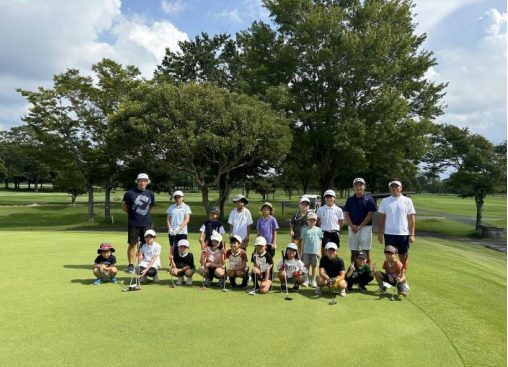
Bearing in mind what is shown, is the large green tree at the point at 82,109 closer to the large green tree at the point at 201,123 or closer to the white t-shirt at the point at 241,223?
the large green tree at the point at 201,123

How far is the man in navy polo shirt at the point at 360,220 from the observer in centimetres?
834

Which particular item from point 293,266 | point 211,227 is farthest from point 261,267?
point 211,227

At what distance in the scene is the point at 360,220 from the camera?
8.41m

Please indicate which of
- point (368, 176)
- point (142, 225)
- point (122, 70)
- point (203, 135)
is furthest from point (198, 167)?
point (368, 176)

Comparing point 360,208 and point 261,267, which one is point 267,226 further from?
point 360,208

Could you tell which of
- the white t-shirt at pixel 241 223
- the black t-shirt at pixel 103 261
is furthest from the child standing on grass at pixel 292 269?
the black t-shirt at pixel 103 261

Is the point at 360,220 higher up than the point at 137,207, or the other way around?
the point at 137,207

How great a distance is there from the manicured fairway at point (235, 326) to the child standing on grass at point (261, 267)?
0.35 metres

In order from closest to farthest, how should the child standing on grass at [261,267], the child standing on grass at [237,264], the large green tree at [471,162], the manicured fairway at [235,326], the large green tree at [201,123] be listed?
1. the manicured fairway at [235,326]
2. the child standing on grass at [261,267]
3. the child standing on grass at [237,264]
4. the large green tree at [201,123]
5. the large green tree at [471,162]

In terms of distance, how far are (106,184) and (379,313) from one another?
32.5 meters

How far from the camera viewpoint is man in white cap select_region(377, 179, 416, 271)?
7.83 m

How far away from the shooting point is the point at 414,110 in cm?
3122

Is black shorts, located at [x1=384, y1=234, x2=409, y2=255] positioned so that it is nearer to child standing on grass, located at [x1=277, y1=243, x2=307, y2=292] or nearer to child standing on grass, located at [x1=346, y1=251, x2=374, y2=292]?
child standing on grass, located at [x1=346, y1=251, x2=374, y2=292]

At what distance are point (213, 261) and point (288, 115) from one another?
20.1 m
